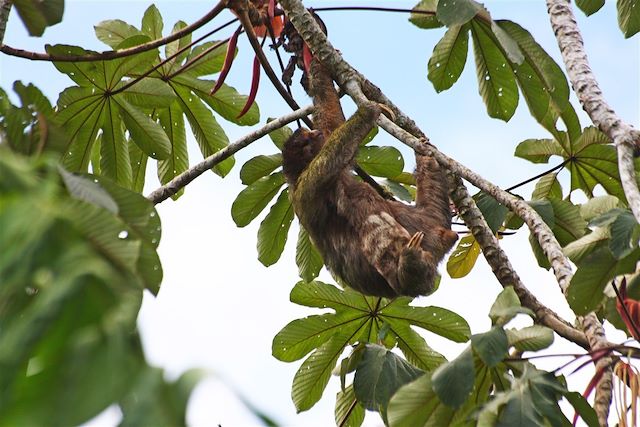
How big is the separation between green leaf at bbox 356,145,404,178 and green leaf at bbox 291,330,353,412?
120 cm

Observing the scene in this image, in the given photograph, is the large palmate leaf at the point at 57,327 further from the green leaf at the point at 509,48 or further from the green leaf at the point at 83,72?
the green leaf at the point at 83,72

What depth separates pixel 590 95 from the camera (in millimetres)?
4535

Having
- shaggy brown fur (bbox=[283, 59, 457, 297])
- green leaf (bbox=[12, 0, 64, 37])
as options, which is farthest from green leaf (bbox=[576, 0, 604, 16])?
green leaf (bbox=[12, 0, 64, 37])

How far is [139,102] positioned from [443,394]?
114 inches

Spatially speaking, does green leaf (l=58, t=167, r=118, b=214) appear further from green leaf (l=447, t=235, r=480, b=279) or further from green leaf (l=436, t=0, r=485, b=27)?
green leaf (l=447, t=235, r=480, b=279)

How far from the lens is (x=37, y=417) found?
99 cm

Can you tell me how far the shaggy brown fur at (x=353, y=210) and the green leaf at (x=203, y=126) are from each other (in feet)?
1.81

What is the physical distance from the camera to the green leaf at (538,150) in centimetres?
582

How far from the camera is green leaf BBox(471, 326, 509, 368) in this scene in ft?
11.4

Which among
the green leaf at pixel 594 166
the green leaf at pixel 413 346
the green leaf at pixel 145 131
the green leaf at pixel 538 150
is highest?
the green leaf at pixel 145 131

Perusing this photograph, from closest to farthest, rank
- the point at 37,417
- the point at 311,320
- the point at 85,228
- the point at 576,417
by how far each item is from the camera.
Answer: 1. the point at 37,417
2. the point at 85,228
3. the point at 576,417
4. the point at 311,320

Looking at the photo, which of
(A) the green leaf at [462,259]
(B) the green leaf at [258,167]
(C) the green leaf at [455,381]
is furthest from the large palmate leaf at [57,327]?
(A) the green leaf at [462,259]

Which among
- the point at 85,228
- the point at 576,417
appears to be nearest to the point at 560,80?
the point at 576,417

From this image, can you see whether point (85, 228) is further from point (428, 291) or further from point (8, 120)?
point (428, 291)
